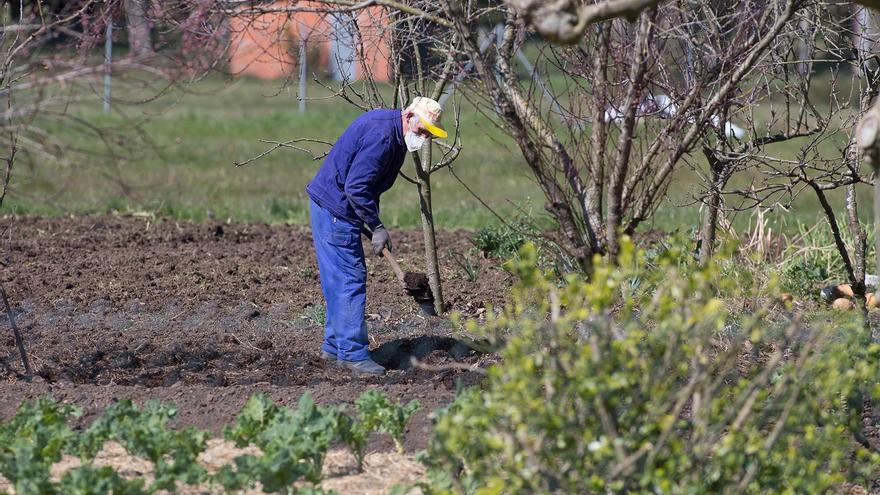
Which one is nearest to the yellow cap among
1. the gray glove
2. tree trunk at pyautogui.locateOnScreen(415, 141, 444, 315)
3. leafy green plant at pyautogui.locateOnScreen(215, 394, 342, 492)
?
the gray glove

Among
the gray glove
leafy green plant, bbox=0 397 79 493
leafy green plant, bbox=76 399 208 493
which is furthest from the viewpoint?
the gray glove

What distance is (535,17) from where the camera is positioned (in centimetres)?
372

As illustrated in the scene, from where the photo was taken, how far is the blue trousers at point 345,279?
20.5 feet

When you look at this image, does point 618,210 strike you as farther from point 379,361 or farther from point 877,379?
point 379,361

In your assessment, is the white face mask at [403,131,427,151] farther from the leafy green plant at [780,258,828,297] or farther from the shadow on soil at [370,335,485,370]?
the leafy green plant at [780,258,828,297]

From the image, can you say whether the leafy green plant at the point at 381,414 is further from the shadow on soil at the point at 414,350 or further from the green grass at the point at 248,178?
the green grass at the point at 248,178

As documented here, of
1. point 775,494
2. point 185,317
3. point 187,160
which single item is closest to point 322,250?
point 185,317

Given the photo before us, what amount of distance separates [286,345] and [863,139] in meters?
3.96

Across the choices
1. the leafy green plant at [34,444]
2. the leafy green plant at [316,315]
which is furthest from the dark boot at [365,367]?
the leafy green plant at [34,444]

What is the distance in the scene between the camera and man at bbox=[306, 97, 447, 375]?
6.03m

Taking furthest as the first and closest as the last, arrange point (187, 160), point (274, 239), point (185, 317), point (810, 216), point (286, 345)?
1. point (187, 160)
2. point (810, 216)
3. point (274, 239)
4. point (185, 317)
5. point (286, 345)

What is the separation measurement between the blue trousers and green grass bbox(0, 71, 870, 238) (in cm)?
95

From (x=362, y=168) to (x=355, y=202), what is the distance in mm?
181

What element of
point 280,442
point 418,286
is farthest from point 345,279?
point 280,442
